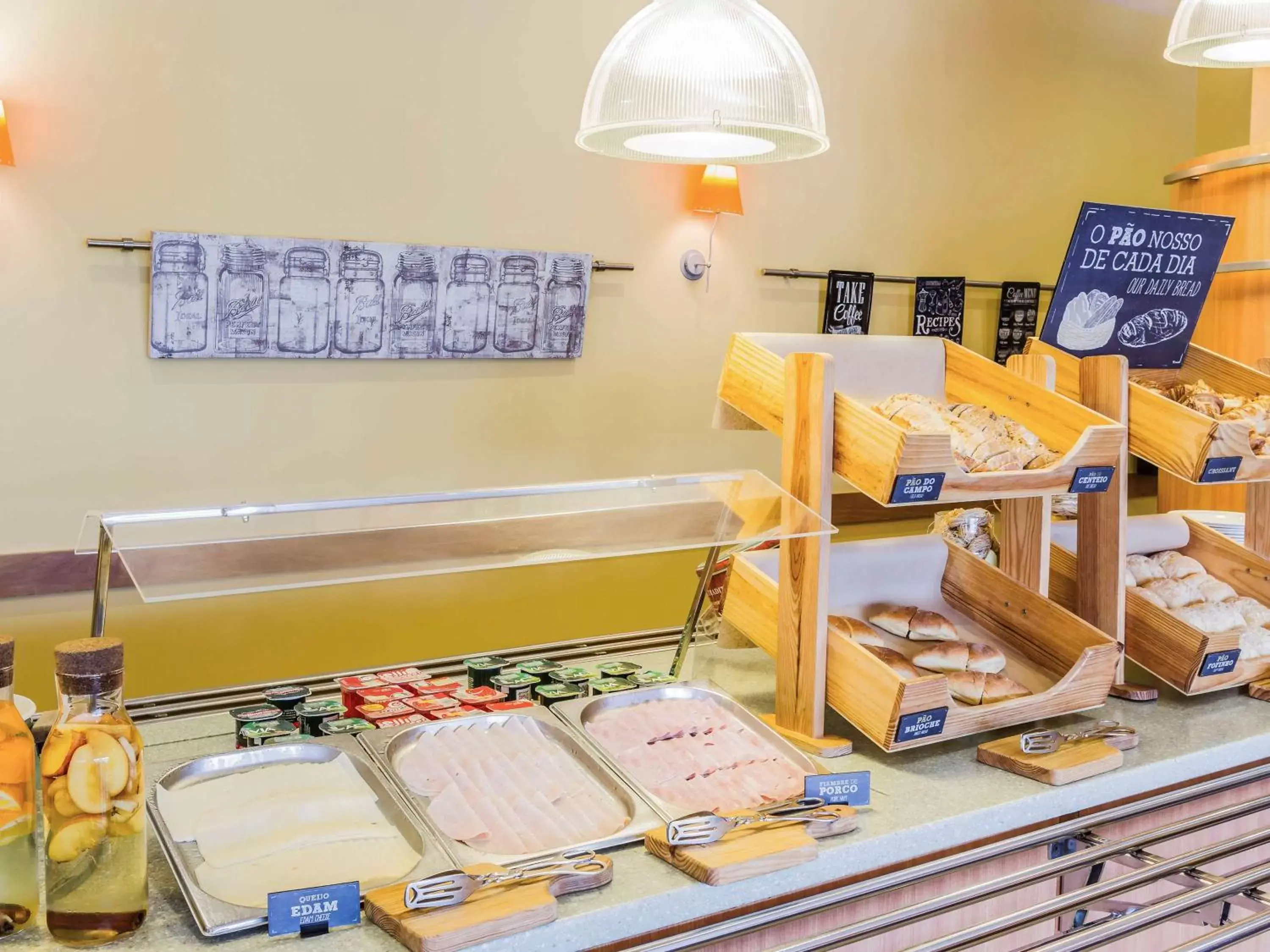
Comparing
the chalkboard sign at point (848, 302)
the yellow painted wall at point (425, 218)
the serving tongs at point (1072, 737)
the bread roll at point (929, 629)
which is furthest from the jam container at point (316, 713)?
the chalkboard sign at point (848, 302)

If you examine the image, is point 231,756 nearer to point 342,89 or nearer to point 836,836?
point 836,836

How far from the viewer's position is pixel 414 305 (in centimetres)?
387

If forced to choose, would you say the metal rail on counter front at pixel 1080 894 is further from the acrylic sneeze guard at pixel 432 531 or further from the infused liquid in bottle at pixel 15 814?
the infused liquid in bottle at pixel 15 814

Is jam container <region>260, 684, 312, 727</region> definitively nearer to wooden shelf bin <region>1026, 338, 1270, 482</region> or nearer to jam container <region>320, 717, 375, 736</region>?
jam container <region>320, 717, 375, 736</region>

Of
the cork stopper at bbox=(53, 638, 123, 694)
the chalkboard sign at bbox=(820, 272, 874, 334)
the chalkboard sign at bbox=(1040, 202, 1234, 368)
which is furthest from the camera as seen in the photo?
the chalkboard sign at bbox=(820, 272, 874, 334)

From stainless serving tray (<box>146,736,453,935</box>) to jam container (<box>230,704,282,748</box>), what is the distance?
59 millimetres

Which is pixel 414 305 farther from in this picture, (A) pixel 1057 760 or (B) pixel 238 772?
(A) pixel 1057 760

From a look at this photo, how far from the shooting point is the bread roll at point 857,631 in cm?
176

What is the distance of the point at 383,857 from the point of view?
1.30 m

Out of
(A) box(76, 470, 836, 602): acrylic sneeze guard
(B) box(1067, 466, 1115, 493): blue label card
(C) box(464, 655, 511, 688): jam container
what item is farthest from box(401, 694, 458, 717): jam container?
(B) box(1067, 466, 1115, 493): blue label card

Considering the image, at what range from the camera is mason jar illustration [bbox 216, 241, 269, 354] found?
3545 mm

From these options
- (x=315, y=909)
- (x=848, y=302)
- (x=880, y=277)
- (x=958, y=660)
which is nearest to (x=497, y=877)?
(x=315, y=909)

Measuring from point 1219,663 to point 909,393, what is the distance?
2.27 ft

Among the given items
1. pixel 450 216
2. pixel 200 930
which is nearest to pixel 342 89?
pixel 450 216
